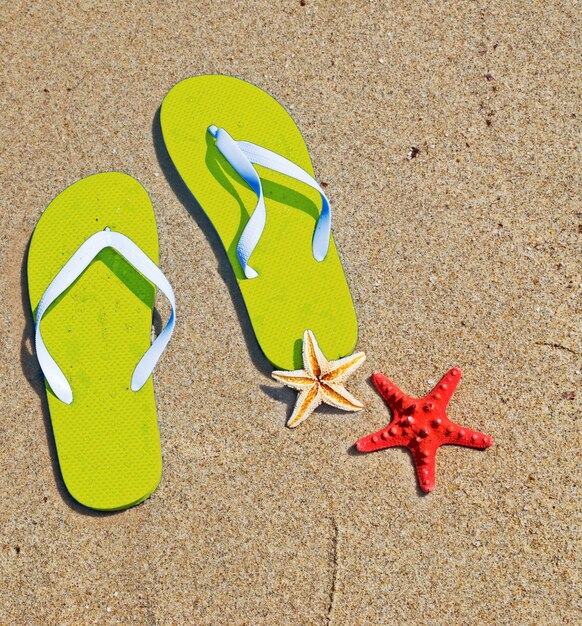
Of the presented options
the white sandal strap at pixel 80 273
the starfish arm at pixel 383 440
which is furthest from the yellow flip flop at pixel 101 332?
the starfish arm at pixel 383 440

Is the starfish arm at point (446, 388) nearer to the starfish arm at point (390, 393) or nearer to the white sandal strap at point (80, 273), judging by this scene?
the starfish arm at point (390, 393)

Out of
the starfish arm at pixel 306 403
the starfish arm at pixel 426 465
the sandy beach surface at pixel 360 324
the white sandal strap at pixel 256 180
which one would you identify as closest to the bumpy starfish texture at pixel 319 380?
the starfish arm at pixel 306 403

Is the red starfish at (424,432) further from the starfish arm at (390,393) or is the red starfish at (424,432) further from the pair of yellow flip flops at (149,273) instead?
the pair of yellow flip flops at (149,273)

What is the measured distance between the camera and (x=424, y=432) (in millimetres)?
2199

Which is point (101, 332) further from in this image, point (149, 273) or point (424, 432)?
point (424, 432)

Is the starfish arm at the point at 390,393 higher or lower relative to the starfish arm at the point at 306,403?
higher

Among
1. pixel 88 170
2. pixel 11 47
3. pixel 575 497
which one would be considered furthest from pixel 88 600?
pixel 11 47

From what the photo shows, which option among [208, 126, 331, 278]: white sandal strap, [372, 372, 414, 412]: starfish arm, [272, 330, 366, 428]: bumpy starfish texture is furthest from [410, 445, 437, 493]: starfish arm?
[208, 126, 331, 278]: white sandal strap

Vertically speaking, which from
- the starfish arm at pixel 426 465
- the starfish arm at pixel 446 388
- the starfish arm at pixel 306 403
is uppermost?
the starfish arm at pixel 446 388

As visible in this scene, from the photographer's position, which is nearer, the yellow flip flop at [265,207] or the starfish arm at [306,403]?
the starfish arm at [306,403]

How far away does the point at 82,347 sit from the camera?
2.35 metres

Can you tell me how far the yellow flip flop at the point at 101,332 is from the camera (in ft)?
7.39

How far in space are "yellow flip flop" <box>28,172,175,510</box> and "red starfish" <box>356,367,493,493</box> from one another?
35.3 inches

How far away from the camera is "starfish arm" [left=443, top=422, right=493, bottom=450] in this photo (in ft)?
7.32
